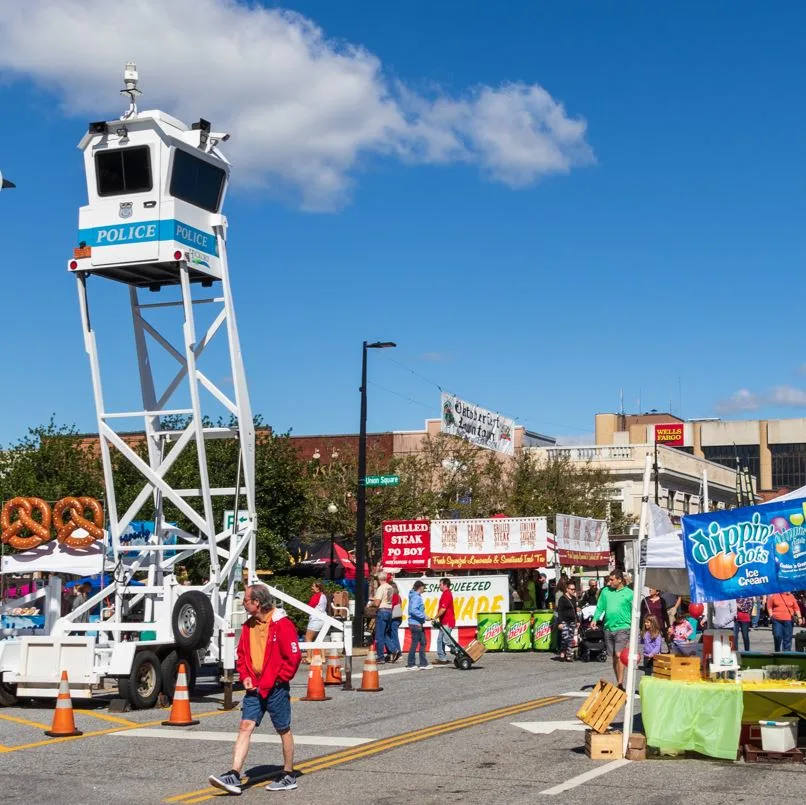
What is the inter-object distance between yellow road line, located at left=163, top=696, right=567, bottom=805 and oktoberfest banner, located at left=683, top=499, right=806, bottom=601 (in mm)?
3501

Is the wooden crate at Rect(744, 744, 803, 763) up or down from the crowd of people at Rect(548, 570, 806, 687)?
down

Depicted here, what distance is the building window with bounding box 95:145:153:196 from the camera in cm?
1994

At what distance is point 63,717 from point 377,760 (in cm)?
405

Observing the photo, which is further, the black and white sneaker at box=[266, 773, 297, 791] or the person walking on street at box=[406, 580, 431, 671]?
the person walking on street at box=[406, 580, 431, 671]

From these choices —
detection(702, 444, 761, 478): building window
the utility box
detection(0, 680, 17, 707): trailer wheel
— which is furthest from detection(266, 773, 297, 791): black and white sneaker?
detection(702, 444, 761, 478): building window

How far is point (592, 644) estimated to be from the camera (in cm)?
2486

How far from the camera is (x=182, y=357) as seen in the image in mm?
21016

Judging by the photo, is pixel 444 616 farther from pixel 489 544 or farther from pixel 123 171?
pixel 123 171

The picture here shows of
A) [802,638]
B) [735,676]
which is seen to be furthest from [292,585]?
[735,676]

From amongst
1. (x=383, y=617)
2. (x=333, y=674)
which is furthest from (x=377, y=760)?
(x=383, y=617)

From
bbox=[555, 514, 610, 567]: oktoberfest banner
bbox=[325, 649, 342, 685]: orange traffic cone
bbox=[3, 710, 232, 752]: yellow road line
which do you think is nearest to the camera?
bbox=[3, 710, 232, 752]: yellow road line

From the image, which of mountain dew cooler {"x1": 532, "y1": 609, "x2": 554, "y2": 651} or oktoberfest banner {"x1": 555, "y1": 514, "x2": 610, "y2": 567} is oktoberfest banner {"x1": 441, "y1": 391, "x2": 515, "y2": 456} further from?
mountain dew cooler {"x1": 532, "y1": 609, "x2": 554, "y2": 651}

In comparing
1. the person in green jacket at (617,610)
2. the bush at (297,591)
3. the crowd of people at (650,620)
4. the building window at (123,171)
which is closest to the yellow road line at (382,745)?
the crowd of people at (650,620)

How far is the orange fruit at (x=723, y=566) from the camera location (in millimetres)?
12625
